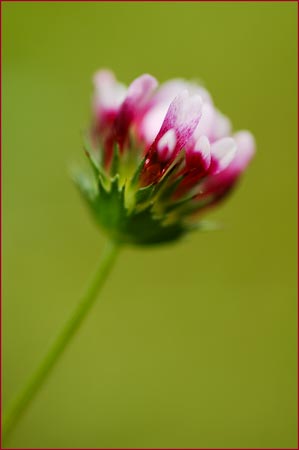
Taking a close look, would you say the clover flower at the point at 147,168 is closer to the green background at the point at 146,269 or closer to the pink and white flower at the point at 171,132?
the pink and white flower at the point at 171,132

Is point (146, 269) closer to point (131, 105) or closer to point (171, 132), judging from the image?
point (131, 105)

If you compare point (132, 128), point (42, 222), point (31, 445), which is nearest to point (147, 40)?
point (42, 222)

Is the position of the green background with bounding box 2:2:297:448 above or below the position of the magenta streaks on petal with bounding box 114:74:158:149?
below

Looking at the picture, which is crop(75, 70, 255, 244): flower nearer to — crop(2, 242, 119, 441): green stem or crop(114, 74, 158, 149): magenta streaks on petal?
crop(114, 74, 158, 149): magenta streaks on petal

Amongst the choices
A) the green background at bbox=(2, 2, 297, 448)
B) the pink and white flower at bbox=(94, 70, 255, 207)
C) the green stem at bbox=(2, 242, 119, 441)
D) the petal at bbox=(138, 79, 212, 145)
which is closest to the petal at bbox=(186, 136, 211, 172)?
the pink and white flower at bbox=(94, 70, 255, 207)

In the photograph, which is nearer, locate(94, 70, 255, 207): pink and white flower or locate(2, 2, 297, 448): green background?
locate(94, 70, 255, 207): pink and white flower

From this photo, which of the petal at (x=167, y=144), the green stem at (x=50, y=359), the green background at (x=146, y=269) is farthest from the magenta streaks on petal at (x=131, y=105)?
the green background at (x=146, y=269)

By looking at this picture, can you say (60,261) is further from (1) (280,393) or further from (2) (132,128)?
(2) (132,128)
